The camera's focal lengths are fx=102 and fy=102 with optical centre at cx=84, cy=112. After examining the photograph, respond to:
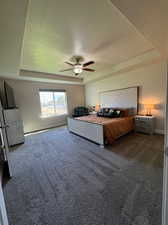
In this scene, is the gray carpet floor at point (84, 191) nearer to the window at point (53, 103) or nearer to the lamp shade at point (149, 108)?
the lamp shade at point (149, 108)

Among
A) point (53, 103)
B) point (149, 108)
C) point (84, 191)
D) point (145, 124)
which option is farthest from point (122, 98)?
point (84, 191)

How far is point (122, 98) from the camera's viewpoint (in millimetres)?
4457

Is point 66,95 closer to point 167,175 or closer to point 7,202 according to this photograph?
point 7,202

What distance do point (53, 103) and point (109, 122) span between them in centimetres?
363

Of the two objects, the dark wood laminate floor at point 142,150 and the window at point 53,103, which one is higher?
the window at point 53,103

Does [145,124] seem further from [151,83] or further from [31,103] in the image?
[31,103]

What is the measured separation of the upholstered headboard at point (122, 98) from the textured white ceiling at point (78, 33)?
143 cm

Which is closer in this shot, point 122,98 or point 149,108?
point 149,108

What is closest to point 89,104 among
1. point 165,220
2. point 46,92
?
point 46,92

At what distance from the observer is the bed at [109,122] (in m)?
2.92

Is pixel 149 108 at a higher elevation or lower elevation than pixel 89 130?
higher

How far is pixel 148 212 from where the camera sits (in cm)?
119

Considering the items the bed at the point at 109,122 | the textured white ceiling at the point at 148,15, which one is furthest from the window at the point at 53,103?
the textured white ceiling at the point at 148,15

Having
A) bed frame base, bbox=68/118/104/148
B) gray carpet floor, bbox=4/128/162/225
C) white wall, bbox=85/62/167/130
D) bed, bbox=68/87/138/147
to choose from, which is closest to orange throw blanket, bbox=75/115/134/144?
bed, bbox=68/87/138/147
